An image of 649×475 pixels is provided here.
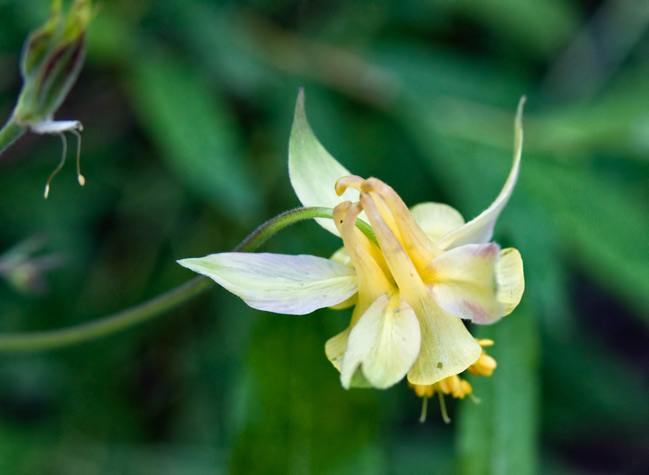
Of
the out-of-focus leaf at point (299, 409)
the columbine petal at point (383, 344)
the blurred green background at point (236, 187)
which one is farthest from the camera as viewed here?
the blurred green background at point (236, 187)

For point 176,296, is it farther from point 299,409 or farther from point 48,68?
point 299,409

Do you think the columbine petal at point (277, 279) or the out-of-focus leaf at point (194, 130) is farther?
the out-of-focus leaf at point (194, 130)

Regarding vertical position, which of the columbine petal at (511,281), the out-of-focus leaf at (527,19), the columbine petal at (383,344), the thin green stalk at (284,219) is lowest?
the columbine petal at (383,344)

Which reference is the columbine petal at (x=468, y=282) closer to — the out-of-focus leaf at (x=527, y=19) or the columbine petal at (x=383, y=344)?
the columbine petal at (x=383, y=344)

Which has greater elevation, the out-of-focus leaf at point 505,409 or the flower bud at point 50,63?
the flower bud at point 50,63

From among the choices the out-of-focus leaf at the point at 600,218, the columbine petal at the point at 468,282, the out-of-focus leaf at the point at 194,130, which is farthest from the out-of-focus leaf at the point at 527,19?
the columbine petal at the point at 468,282

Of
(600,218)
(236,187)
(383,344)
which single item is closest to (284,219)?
(383,344)
